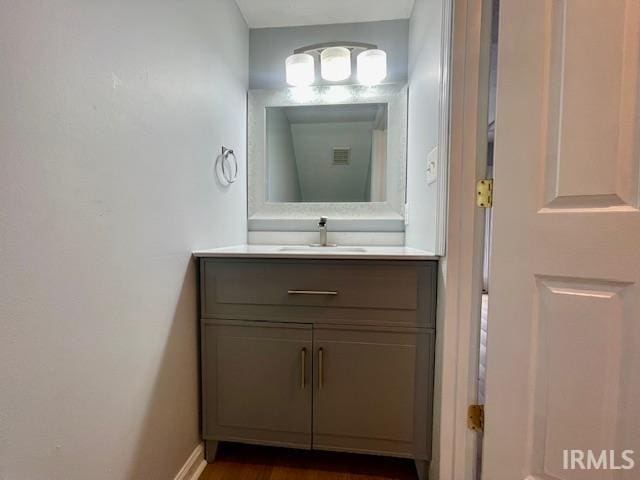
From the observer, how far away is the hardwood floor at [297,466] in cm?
118

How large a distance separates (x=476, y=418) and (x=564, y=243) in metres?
0.61

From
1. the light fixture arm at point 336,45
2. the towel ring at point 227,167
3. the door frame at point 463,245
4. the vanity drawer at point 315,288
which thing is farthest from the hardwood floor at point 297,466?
the light fixture arm at point 336,45

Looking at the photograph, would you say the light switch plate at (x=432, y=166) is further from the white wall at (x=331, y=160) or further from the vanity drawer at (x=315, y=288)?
the white wall at (x=331, y=160)

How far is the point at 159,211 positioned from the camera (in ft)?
3.16

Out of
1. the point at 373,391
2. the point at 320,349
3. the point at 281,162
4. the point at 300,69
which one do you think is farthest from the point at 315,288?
the point at 300,69

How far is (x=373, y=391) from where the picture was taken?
112cm

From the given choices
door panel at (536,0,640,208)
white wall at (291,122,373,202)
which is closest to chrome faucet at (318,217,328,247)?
white wall at (291,122,373,202)

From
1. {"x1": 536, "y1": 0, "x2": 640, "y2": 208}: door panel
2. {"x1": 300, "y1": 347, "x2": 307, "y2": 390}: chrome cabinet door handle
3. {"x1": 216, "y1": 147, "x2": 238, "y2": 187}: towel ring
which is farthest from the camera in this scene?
{"x1": 216, "y1": 147, "x2": 238, "y2": 187}: towel ring

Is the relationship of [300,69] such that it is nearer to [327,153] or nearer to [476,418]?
[327,153]

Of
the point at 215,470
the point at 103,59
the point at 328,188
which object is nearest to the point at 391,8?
the point at 328,188

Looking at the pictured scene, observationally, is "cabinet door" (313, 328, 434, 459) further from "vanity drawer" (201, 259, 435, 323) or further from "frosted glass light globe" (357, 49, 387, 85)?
"frosted glass light globe" (357, 49, 387, 85)

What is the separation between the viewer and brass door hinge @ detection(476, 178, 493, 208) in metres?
0.90

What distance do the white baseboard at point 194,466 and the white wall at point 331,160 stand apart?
1300 millimetres

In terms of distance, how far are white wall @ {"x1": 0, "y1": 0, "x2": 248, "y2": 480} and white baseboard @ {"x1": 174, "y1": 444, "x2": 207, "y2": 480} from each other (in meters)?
Result: 0.04
